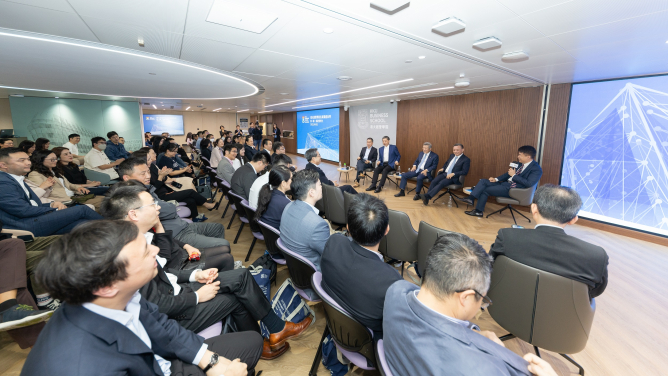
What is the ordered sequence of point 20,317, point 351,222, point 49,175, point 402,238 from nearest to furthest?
point 351,222
point 20,317
point 402,238
point 49,175

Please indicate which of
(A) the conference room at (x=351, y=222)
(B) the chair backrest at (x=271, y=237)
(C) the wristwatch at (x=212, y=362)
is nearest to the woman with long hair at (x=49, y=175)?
(A) the conference room at (x=351, y=222)

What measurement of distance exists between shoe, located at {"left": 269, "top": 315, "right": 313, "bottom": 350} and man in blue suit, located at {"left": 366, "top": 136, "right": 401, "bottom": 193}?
5.67 m

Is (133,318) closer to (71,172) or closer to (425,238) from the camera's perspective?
(425,238)

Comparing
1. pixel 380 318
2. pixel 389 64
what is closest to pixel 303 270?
pixel 380 318

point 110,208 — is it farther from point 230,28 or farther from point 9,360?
point 230,28

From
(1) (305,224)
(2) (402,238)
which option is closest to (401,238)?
(2) (402,238)

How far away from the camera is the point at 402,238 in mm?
2639

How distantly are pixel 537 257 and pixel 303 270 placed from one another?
1.55m

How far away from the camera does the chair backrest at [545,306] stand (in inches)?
62.1

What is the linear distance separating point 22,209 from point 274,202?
242 cm

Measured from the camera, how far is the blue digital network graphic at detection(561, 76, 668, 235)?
4.25 m

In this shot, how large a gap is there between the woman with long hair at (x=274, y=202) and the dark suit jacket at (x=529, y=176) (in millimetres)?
4480

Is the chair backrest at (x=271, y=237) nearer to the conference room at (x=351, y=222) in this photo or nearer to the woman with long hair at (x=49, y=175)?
the conference room at (x=351, y=222)

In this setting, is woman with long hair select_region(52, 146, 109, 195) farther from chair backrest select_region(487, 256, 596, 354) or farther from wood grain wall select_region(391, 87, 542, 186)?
wood grain wall select_region(391, 87, 542, 186)
